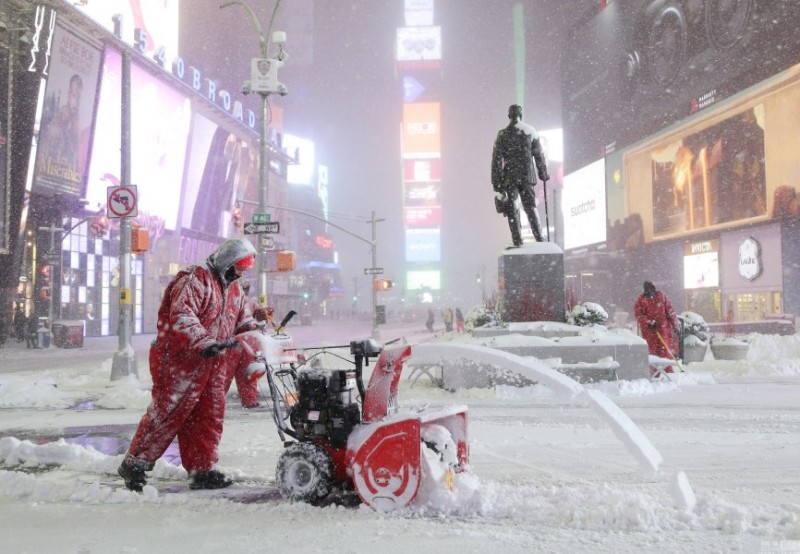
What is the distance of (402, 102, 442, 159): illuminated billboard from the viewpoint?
135375 mm

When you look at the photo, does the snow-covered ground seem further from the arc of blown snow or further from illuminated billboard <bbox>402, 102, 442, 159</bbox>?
illuminated billboard <bbox>402, 102, 442, 159</bbox>

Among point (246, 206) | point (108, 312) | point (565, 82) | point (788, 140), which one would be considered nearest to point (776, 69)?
point (788, 140)

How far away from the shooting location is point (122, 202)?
1184 centimetres

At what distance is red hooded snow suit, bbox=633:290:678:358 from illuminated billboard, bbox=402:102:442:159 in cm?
12559

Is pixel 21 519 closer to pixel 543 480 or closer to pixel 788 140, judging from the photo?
pixel 543 480

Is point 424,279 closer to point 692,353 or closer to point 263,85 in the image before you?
point 263,85

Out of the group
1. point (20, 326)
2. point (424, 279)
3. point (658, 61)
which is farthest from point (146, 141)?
point (424, 279)

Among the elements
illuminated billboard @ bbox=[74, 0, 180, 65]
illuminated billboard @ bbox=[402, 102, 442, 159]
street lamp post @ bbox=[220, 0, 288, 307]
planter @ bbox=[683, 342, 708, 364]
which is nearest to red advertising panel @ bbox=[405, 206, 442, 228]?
illuminated billboard @ bbox=[402, 102, 442, 159]

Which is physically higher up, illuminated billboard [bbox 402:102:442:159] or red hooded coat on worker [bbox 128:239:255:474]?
illuminated billboard [bbox 402:102:442:159]

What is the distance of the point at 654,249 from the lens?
47125 mm

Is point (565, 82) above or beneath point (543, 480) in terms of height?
above

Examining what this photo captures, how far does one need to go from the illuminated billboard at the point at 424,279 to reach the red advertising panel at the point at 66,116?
99.1 metres

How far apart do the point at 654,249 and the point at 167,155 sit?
121ft

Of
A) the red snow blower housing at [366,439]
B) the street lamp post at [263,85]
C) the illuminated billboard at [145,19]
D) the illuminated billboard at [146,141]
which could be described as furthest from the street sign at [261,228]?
the illuminated billboard at [145,19]
